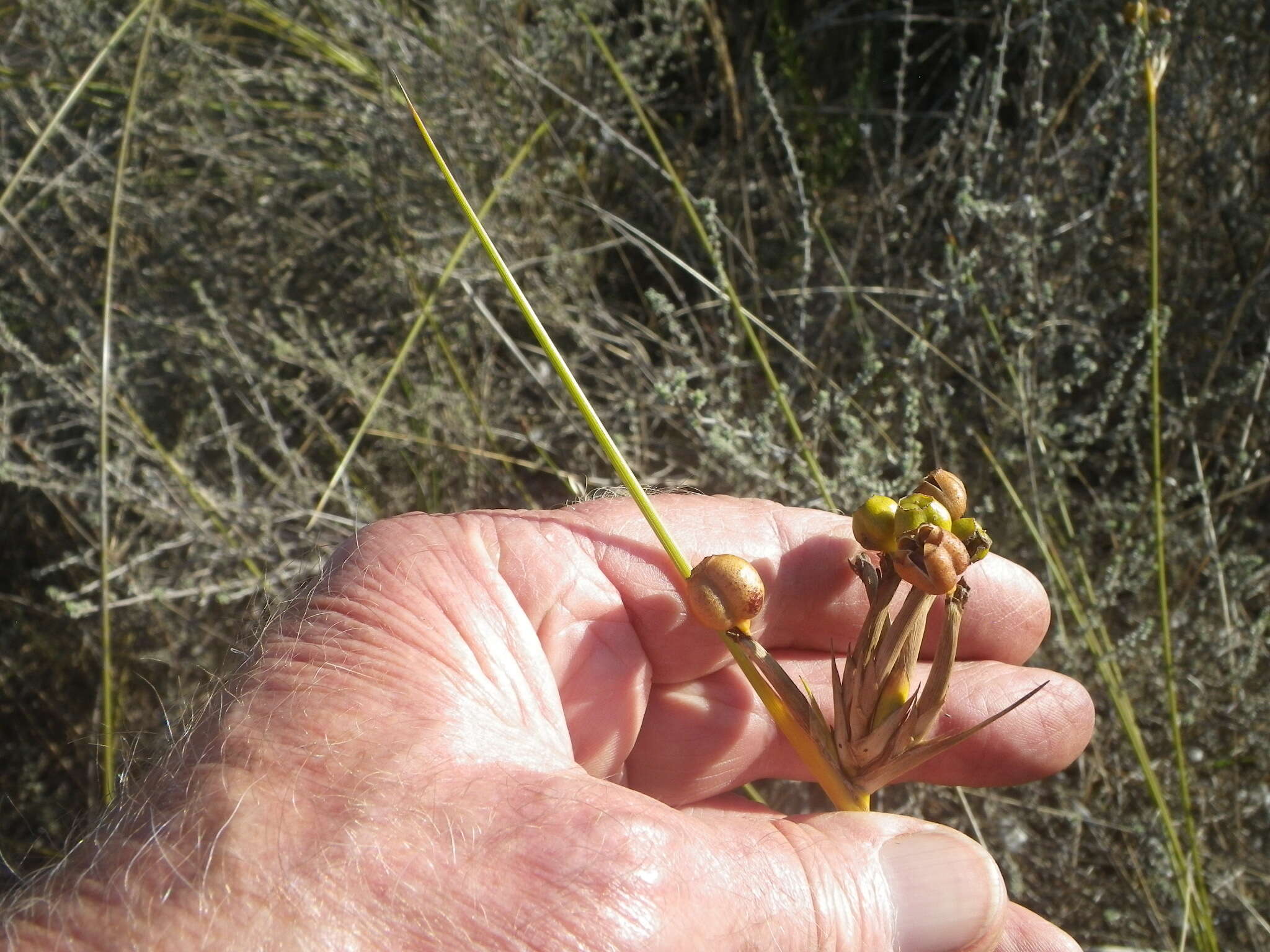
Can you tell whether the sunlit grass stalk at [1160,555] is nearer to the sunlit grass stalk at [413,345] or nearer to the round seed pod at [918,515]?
the round seed pod at [918,515]

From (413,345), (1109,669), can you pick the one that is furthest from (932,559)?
(413,345)

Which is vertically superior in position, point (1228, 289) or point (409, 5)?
point (409, 5)

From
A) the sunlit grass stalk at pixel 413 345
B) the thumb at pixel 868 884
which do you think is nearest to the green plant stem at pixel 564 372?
the thumb at pixel 868 884

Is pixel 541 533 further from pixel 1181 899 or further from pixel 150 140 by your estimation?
pixel 150 140

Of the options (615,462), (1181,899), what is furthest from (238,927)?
(1181,899)

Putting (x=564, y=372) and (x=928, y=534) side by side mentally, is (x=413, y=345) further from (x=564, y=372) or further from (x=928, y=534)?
(x=928, y=534)

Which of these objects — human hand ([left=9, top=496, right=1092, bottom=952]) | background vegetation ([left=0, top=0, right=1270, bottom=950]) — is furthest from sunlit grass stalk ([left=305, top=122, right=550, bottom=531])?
human hand ([left=9, top=496, right=1092, bottom=952])

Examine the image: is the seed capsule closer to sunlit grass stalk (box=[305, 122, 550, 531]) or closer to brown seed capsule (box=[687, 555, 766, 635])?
brown seed capsule (box=[687, 555, 766, 635])
